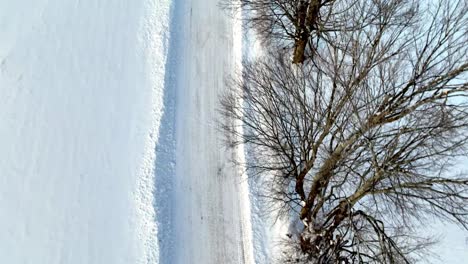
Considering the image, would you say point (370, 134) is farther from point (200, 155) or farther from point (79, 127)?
point (79, 127)

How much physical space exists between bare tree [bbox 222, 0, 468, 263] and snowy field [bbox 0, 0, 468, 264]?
1344mm

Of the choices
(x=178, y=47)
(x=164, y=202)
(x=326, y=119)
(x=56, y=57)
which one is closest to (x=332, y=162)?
(x=326, y=119)

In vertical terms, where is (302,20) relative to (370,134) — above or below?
above

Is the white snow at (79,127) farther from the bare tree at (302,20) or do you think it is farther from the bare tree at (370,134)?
the bare tree at (302,20)

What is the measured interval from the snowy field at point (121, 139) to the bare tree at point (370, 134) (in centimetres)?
134

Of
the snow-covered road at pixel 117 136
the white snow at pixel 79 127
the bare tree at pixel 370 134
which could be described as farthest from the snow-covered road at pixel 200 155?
the bare tree at pixel 370 134

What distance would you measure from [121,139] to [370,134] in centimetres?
803

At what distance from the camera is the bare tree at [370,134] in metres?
8.67

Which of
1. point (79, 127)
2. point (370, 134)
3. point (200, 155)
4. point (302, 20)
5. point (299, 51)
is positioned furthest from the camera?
point (299, 51)

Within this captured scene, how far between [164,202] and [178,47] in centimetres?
583

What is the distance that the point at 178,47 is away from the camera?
1516 centimetres

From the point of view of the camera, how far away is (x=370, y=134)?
28.6 ft

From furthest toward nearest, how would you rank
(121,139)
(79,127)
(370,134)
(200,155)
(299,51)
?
(299,51) < (79,127) < (121,139) < (200,155) < (370,134)

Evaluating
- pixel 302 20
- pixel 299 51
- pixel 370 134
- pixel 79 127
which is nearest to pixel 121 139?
pixel 79 127
